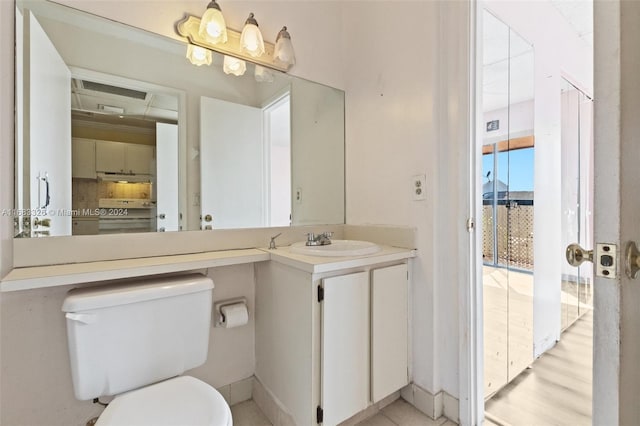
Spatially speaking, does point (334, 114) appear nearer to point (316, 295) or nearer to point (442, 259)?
point (442, 259)

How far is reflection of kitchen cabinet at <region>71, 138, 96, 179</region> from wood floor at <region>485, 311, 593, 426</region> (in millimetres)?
2085

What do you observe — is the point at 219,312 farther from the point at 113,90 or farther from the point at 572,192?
the point at 572,192

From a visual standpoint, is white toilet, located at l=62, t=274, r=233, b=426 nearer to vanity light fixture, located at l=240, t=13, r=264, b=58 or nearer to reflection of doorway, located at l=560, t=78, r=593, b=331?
vanity light fixture, located at l=240, t=13, r=264, b=58

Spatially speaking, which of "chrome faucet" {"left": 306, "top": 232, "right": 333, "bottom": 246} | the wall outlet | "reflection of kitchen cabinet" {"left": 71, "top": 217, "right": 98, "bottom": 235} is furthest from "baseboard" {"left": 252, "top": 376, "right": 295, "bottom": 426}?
the wall outlet

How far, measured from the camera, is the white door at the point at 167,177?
132cm

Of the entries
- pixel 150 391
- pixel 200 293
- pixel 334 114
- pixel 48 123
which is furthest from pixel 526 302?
pixel 48 123

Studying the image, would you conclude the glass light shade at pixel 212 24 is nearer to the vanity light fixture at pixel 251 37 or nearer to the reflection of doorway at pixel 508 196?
the vanity light fixture at pixel 251 37

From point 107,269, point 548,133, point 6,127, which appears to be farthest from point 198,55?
point 548,133

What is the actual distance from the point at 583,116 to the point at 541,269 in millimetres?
1074

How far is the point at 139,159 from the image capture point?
127 centimetres

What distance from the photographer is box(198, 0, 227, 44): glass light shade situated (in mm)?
1358

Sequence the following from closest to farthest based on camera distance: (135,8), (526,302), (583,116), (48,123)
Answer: (48,123) < (135,8) < (526,302) < (583,116)

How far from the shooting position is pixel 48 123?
1.10 metres

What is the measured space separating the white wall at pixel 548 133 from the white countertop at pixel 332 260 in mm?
1158
